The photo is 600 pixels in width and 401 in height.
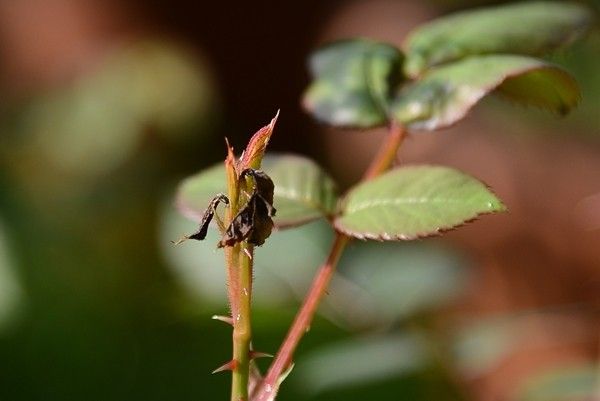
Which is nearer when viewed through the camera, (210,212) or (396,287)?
(210,212)

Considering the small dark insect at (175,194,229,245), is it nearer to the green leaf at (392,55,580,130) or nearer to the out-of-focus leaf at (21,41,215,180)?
the green leaf at (392,55,580,130)

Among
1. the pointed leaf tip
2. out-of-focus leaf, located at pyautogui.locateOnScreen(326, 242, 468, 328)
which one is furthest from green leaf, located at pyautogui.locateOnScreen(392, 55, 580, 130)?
out-of-focus leaf, located at pyautogui.locateOnScreen(326, 242, 468, 328)

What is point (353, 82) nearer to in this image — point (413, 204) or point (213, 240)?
point (413, 204)

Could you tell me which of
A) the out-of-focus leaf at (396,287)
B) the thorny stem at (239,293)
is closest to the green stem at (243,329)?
the thorny stem at (239,293)

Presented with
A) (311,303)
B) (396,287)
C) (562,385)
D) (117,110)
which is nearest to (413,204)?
(311,303)

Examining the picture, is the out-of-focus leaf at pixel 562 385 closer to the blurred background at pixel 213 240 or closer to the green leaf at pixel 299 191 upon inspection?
the blurred background at pixel 213 240

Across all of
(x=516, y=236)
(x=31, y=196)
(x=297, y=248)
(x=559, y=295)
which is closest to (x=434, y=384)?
(x=297, y=248)
